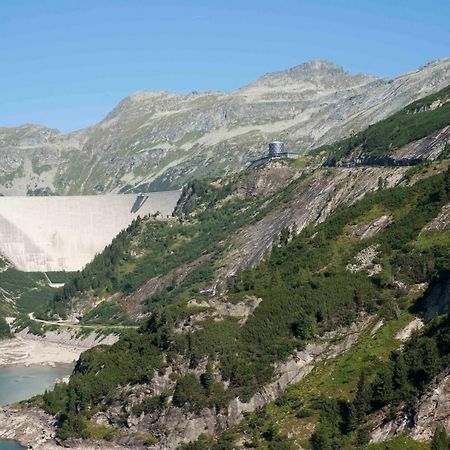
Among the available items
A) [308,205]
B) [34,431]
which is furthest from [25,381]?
[308,205]

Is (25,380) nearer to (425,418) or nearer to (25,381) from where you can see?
(25,381)

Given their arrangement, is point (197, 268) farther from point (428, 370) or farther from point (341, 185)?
point (428, 370)

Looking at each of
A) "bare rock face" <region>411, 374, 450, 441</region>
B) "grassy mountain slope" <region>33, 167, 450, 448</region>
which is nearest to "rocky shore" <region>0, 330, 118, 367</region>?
"grassy mountain slope" <region>33, 167, 450, 448</region>

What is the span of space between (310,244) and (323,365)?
109 ft

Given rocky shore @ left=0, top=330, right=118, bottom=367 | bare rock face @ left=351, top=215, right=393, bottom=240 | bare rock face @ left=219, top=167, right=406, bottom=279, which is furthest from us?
rocky shore @ left=0, top=330, right=118, bottom=367

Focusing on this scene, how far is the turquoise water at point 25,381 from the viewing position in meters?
140

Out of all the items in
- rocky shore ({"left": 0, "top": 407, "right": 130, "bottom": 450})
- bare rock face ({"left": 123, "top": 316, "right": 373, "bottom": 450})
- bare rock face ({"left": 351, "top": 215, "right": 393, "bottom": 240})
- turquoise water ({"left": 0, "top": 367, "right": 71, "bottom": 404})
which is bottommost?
turquoise water ({"left": 0, "top": 367, "right": 71, "bottom": 404})

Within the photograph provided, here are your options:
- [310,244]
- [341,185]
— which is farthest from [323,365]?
[341,185]

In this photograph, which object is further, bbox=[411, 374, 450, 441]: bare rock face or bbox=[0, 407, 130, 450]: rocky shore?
bbox=[0, 407, 130, 450]: rocky shore

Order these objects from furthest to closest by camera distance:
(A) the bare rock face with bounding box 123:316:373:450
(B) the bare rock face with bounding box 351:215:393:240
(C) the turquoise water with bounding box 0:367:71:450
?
(C) the turquoise water with bounding box 0:367:71:450, (B) the bare rock face with bounding box 351:215:393:240, (A) the bare rock face with bounding box 123:316:373:450

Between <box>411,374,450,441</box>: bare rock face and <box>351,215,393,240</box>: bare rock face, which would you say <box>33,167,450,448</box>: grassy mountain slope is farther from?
<box>411,374,450,441</box>: bare rock face

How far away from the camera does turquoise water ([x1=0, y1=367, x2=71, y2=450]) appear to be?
14000 cm

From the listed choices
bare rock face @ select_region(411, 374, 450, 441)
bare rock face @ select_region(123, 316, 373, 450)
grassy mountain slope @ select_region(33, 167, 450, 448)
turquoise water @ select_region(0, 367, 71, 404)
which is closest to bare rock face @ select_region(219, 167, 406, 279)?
turquoise water @ select_region(0, 367, 71, 404)

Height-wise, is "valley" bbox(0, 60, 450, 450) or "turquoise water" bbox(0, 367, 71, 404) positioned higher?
"valley" bbox(0, 60, 450, 450)
